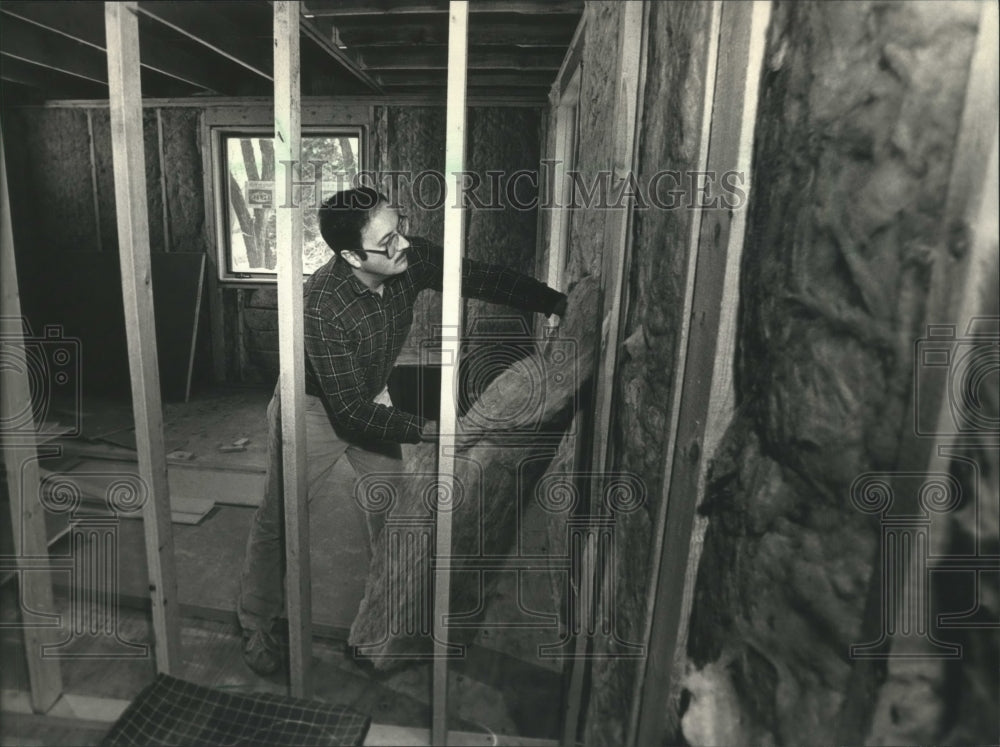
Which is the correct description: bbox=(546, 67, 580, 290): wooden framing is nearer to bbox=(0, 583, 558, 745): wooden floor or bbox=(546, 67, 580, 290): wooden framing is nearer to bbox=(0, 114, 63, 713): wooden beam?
bbox=(0, 583, 558, 745): wooden floor

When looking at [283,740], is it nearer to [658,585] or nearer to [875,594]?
[658,585]

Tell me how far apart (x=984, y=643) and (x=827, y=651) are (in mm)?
221

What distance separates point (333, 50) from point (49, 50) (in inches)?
85.9

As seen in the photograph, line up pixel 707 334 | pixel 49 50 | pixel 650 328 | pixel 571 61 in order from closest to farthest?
pixel 707 334
pixel 650 328
pixel 571 61
pixel 49 50

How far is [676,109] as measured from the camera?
1.16 meters

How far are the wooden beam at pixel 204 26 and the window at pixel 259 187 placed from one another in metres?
0.92

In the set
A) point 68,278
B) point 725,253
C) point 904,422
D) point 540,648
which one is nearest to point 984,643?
point 904,422

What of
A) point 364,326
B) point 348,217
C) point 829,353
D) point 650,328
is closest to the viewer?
point 829,353

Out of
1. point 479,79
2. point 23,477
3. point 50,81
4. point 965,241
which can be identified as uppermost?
point 50,81

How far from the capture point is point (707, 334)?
103 centimetres

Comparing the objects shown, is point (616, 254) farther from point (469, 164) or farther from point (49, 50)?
point (49, 50)

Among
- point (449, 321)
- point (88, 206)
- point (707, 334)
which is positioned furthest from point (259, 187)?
point (707, 334)

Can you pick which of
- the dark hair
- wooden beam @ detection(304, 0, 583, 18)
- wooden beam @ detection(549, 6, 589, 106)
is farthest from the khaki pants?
wooden beam @ detection(304, 0, 583, 18)

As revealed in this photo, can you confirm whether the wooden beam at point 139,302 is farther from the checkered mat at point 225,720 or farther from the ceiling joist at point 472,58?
the ceiling joist at point 472,58
